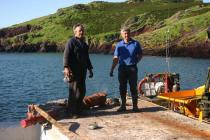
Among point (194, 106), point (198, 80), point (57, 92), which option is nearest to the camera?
point (194, 106)

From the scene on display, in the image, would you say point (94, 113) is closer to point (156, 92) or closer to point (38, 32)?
point (156, 92)

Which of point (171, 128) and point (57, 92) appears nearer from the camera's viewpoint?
point (171, 128)

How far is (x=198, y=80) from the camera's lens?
4816 centimetres

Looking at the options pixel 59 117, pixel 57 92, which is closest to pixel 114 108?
pixel 59 117

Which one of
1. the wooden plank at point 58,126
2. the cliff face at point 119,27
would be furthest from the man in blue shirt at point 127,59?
the cliff face at point 119,27

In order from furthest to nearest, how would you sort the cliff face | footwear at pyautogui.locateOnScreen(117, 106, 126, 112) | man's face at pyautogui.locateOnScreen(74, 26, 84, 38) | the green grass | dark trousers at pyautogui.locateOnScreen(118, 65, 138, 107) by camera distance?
1. the green grass
2. the cliff face
3. footwear at pyautogui.locateOnScreen(117, 106, 126, 112)
4. dark trousers at pyautogui.locateOnScreen(118, 65, 138, 107)
5. man's face at pyautogui.locateOnScreen(74, 26, 84, 38)

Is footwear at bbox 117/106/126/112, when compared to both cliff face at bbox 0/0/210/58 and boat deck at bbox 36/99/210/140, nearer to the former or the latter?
boat deck at bbox 36/99/210/140

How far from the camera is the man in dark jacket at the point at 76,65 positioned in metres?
12.8

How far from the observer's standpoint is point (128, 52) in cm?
1376

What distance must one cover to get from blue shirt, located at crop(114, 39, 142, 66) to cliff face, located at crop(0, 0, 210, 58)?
67.0 m

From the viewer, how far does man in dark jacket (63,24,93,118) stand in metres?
12.8

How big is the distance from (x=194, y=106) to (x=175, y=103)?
3.18ft

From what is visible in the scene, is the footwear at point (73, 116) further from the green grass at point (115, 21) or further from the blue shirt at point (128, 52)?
the green grass at point (115, 21)

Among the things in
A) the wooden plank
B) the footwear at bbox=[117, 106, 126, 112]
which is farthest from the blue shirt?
the wooden plank
